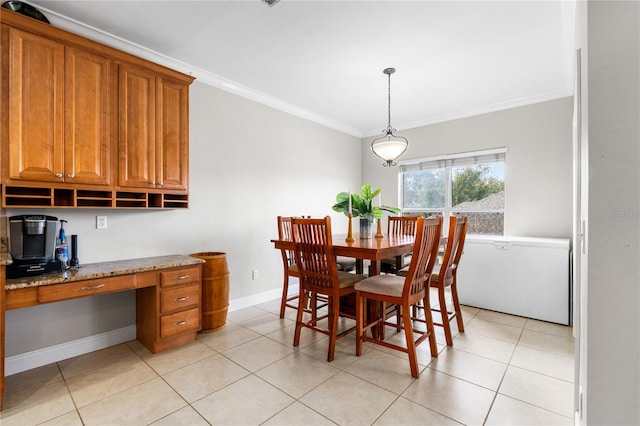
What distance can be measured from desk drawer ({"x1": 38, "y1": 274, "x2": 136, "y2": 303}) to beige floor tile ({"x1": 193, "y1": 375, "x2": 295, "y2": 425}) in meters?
1.05

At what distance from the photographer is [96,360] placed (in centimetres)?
235

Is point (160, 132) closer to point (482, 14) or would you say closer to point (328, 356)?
point (328, 356)

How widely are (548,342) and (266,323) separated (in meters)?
2.63

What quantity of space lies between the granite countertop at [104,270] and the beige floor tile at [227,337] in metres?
0.71

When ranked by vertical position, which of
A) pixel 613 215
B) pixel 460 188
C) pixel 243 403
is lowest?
pixel 243 403

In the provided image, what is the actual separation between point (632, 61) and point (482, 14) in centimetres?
179

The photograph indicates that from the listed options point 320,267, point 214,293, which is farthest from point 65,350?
point 320,267

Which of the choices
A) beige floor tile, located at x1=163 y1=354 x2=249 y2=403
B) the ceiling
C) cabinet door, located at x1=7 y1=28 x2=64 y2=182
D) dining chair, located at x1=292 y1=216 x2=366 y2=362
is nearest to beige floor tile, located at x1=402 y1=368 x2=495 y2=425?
dining chair, located at x1=292 y1=216 x2=366 y2=362

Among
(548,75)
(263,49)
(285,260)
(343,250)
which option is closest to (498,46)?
(548,75)

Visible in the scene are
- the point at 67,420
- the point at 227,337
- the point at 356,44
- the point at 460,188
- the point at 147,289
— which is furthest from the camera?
the point at 460,188

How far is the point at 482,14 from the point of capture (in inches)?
88.6

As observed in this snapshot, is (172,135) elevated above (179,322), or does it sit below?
above

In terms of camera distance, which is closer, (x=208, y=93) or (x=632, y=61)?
(x=632, y=61)

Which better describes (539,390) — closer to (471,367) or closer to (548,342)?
(471,367)
